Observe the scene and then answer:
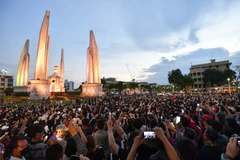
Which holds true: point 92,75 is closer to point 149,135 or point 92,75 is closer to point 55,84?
point 55,84

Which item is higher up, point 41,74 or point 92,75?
point 92,75

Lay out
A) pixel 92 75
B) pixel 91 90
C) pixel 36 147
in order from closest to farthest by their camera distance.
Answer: pixel 36 147
pixel 91 90
pixel 92 75

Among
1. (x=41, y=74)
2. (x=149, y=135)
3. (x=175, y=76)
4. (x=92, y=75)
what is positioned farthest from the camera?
(x=175, y=76)

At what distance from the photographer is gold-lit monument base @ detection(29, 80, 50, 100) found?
1455 inches

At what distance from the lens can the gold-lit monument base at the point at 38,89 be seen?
3697 cm

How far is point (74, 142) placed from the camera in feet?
9.43

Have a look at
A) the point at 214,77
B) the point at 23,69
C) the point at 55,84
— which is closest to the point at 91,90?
the point at 55,84

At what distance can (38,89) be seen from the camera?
37812 millimetres

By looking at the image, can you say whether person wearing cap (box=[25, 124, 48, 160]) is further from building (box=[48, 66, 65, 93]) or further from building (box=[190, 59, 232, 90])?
building (box=[190, 59, 232, 90])

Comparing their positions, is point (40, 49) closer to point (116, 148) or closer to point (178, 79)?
point (116, 148)

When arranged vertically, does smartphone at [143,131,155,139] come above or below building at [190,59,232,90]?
below

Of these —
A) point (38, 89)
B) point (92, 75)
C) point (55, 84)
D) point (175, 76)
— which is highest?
point (175, 76)

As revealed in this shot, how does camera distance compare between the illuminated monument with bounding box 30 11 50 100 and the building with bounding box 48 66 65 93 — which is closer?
the illuminated monument with bounding box 30 11 50 100

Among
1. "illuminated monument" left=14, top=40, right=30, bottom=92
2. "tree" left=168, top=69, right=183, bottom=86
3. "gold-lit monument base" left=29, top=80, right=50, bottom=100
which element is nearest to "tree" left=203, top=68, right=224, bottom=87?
"tree" left=168, top=69, right=183, bottom=86
